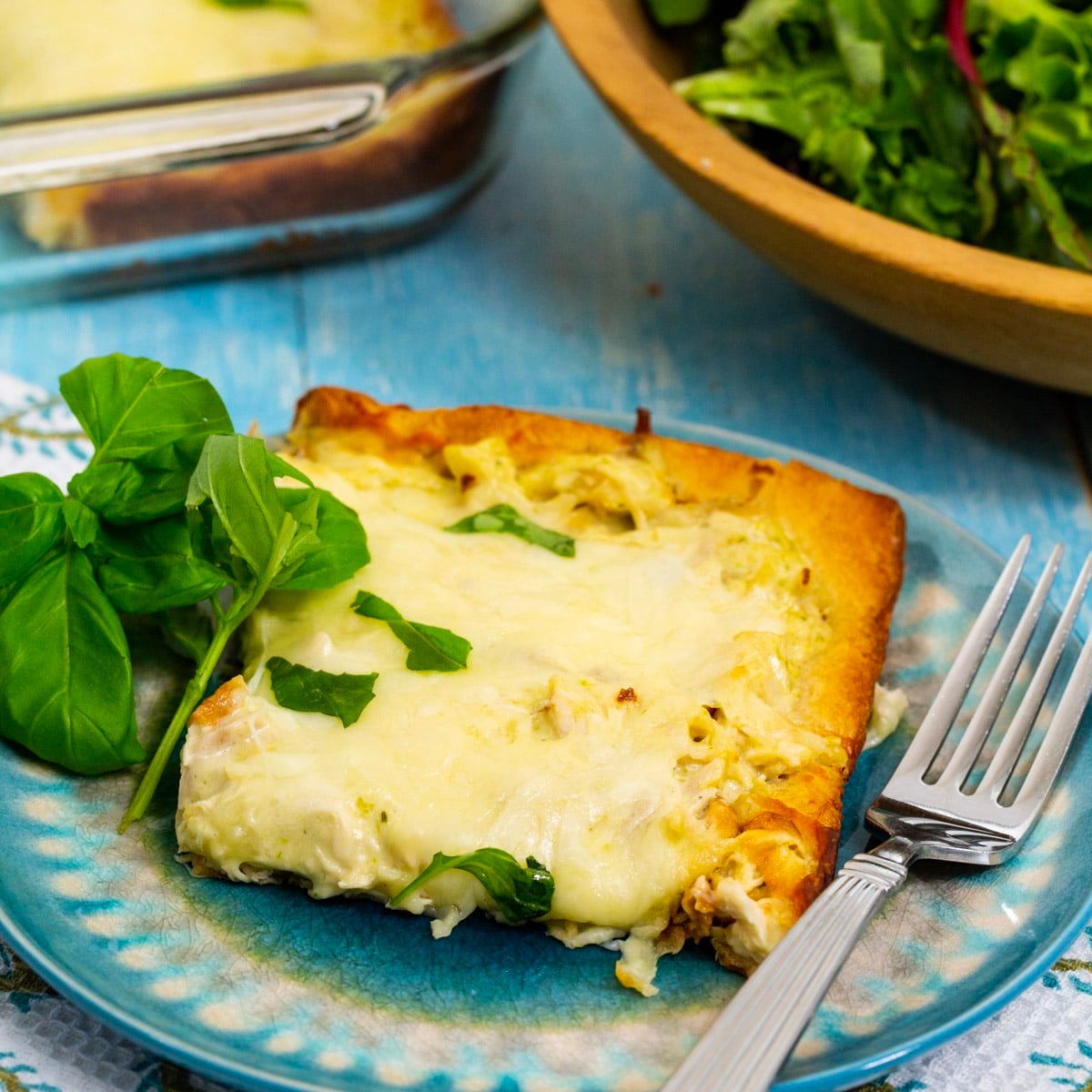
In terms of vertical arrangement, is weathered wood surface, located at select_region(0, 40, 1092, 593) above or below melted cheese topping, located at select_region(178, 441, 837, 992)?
below

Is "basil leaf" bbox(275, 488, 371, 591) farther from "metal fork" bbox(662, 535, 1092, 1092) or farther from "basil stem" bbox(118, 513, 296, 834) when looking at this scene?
"metal fork" bbox(662, 535, 1092, 1092)

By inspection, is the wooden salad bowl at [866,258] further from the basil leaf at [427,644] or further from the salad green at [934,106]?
the basil leaf at [427,644]

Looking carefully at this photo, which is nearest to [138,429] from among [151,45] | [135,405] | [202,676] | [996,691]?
[135,405]

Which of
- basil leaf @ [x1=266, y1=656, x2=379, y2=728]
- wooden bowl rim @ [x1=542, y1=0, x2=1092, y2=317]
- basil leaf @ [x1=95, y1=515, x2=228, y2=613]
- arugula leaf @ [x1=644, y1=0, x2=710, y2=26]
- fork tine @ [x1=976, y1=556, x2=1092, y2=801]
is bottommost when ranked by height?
fork tine @ [x1=976, y1=556, x2=1092, y2=801]

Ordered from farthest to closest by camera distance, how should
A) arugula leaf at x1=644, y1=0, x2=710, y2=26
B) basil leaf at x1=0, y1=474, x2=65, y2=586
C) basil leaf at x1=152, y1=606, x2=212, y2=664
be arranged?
arugula leaf at x1=644, y1=0, x2=710, y2=26 → basil leaf at x1=152, y1=606, x2=212, y2=664 → basil leaf at x1=0, y1=474, x2=65, y2=586

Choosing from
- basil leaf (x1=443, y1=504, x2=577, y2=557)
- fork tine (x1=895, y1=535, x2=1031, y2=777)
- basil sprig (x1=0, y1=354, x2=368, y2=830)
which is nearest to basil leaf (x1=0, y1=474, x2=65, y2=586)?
basil sprig (x1=0, y1=354, x2=368, y2=830)

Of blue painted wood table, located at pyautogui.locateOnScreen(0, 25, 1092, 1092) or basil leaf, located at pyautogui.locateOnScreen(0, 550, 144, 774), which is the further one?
blue painted wood table, located at pyautogui.locateOnScreen(0, 25, 1092, 1092)

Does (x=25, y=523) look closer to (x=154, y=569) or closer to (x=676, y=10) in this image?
(x=154, y=569)

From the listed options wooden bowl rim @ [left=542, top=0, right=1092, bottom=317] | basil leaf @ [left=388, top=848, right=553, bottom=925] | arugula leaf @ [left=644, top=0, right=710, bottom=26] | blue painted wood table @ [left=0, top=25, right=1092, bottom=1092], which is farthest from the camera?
arugula leaf @ [left=644, top=0, right=710, bottom=26]
